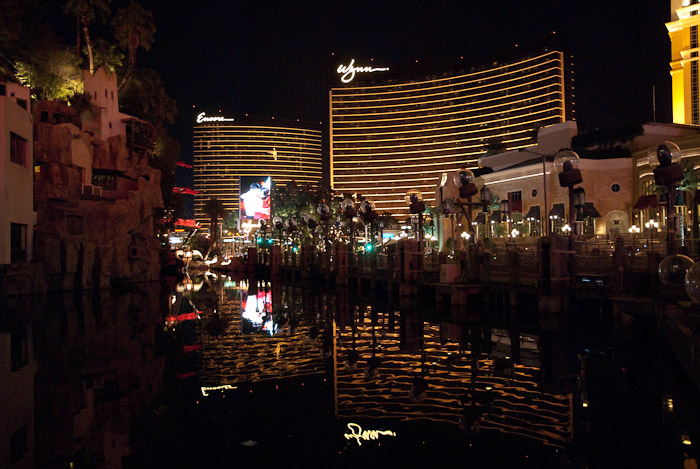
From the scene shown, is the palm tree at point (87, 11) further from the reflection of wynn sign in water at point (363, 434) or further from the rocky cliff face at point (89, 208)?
the reflection of wynn sign in water at point (363, 434)

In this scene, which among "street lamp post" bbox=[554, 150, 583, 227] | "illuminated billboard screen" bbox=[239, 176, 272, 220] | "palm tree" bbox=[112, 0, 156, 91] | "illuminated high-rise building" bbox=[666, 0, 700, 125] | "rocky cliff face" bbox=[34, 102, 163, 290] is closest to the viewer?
"street lamp post" bbox=[554, 150, 583, 227]

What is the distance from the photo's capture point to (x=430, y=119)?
13362 centimetres

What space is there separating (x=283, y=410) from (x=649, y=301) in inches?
366

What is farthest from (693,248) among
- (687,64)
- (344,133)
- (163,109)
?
(344,133)

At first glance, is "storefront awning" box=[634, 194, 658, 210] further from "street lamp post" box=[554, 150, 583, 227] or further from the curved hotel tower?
the curved hotel tower

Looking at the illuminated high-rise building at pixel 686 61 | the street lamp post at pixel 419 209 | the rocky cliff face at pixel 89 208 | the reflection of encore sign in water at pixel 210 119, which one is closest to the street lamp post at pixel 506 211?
the illuminated high-rise building at pixel 686 61

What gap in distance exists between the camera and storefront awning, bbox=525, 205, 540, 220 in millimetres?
46178

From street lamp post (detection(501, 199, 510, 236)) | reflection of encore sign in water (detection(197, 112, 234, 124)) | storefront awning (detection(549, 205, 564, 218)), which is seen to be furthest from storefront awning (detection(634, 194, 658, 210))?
reflection of encore sign in water (detection(197, 112, 234, 124))

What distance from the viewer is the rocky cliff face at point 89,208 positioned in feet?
102

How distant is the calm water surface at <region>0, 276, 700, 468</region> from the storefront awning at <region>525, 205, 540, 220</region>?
30.9 m

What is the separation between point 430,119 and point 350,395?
426ft

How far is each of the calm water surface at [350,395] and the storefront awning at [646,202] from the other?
25198 mm

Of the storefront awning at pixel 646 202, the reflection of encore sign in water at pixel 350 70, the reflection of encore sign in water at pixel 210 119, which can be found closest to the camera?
the storefront awning at pixel 646 202

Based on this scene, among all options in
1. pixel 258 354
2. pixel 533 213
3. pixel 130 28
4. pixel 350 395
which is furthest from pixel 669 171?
pixel 130 28
